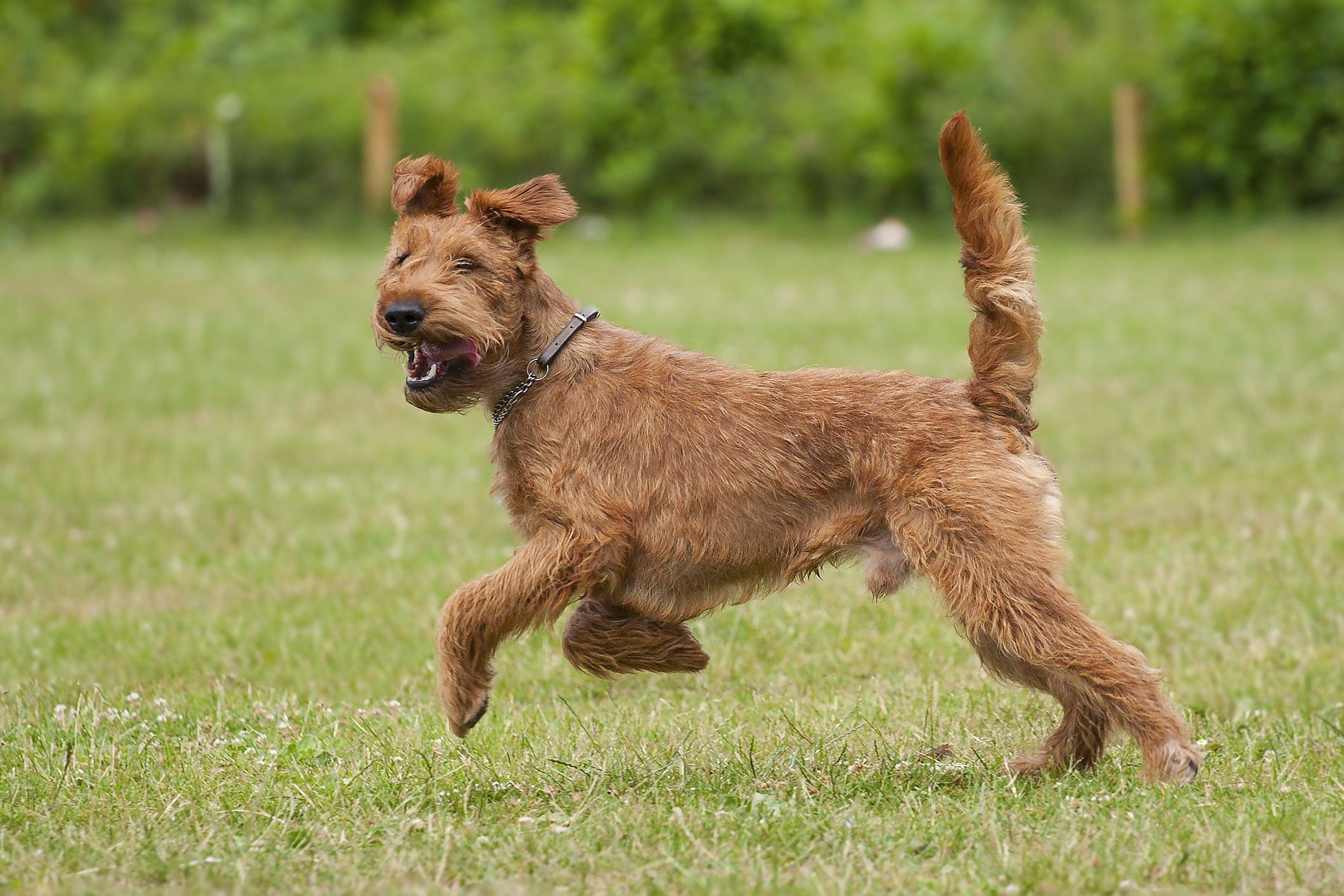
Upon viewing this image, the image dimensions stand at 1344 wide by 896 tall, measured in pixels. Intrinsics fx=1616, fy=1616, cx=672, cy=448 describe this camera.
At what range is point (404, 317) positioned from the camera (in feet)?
14.3

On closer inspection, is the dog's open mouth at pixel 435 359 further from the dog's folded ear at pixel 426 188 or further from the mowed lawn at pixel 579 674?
the mowed lawn at pixel 579 674

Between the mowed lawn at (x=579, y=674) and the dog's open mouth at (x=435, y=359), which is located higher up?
the dog's open mouth at (x=435, y=359)

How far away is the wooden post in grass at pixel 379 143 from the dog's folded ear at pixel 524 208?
16.8 meters

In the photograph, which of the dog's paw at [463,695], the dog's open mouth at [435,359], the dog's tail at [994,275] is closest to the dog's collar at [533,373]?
the dog's open mouth at [435,359]

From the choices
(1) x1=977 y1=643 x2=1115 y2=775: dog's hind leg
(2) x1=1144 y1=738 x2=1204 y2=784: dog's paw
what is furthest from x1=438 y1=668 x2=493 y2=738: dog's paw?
(2) x1=1144 y1=738 x2=1204 y2=784: dog's paw

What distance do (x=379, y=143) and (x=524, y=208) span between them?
17.5 metres

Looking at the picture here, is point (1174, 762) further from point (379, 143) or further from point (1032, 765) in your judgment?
point (379, 143)

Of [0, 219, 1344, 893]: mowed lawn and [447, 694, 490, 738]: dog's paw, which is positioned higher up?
[447, 694, 490, 738]: dog's paw

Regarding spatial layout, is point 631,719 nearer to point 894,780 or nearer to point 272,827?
point 894,780

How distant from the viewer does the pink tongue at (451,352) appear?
452 cm

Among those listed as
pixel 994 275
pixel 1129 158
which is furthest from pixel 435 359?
pixel 1129 158

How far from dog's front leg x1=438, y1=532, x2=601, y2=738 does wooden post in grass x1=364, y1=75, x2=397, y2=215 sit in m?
17.3

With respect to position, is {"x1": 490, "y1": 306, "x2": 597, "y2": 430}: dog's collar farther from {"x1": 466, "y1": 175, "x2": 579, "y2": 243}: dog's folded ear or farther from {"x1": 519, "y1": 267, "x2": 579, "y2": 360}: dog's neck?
{"x1": 466, "y1": 175, "x2": 579, "y2": 243}: dog's folded ear

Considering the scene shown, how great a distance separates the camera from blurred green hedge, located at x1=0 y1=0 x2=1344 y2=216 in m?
20.1
